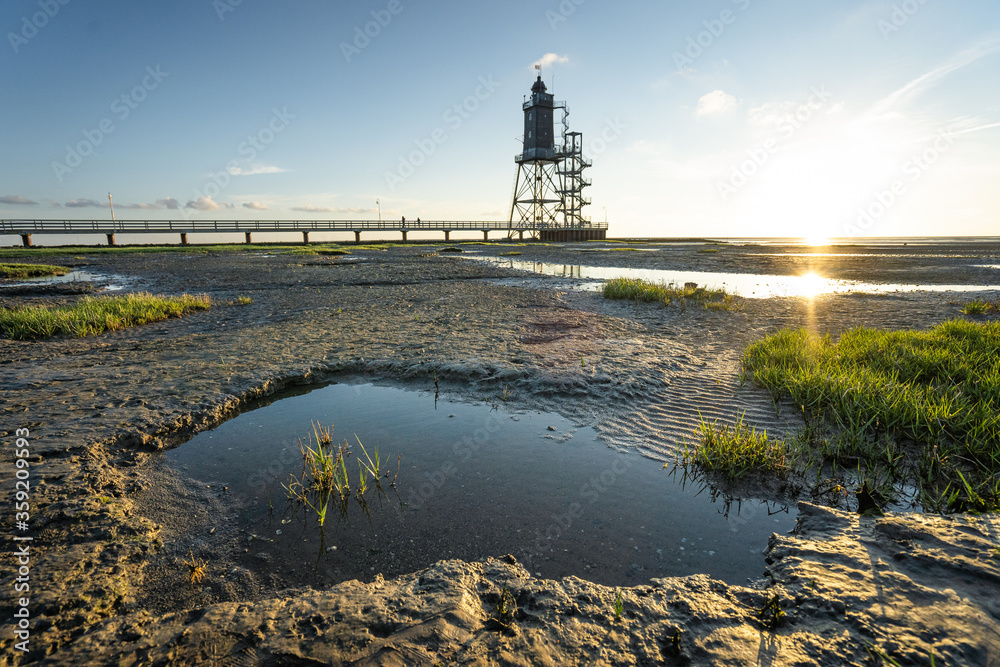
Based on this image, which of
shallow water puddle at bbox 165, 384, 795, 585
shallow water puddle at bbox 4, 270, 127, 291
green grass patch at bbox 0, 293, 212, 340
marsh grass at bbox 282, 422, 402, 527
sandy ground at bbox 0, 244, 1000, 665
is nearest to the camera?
sandy ground at bbox 0, 244, 1000, 665

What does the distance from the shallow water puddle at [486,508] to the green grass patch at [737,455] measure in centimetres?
36

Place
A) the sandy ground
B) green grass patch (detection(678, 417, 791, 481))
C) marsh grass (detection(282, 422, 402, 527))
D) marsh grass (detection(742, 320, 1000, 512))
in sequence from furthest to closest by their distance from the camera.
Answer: green grass patch (detection(678, 417, 791, 481)) < marsh grass (detection(742, 320, 1000, 512)) < marsh grass (detection(282, 422, 402, 527)) < the sandy ground

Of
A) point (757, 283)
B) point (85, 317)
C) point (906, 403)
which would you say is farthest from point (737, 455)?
point (757, 283)

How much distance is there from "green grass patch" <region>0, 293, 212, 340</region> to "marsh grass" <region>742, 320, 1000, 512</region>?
12.2m

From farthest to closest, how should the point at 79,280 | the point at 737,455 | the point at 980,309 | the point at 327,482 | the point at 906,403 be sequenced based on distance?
the point at 79,280 < the point at 980,309 < the point at 906,403 < the point at 737,455 < the point at 327,482

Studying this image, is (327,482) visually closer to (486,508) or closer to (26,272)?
(486,508)

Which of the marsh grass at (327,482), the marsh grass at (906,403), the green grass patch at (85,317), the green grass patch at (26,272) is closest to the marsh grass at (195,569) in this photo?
the marsh grass at (327,482)

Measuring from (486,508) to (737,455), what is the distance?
235 centimetres

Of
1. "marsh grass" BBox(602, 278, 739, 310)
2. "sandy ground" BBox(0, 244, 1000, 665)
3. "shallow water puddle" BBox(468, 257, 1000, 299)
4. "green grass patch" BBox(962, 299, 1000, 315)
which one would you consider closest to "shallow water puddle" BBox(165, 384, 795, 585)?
"sandy ground" BBox(0, 244, 1000, 665)

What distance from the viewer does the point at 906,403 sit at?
4.58 metres

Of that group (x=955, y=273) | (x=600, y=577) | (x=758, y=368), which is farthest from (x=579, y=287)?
(x=955, y=273)

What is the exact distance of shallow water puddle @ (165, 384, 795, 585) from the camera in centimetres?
297

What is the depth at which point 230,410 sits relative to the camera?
17.8 ft

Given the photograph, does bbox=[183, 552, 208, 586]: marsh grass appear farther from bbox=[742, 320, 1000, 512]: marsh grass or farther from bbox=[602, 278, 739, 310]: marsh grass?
bbox=[602, 278, 739, 310]: marsh grass
